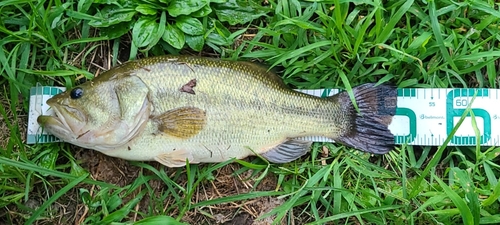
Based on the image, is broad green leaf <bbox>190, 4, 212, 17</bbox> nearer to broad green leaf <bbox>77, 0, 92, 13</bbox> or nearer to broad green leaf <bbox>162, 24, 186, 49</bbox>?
broad green leaf <bbox>162, 24, 186, 49</bbox>

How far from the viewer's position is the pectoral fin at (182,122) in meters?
3.57

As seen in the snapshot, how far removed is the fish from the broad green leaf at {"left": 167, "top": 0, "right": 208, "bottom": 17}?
14.2 inches

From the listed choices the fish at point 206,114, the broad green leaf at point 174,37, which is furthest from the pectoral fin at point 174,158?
the broad green leaf at point 174,37

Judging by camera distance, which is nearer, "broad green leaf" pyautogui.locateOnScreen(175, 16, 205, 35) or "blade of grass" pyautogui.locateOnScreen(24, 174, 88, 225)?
"blade of grass" pyautogui.locateOnScreen(24, 174, 88, 225)

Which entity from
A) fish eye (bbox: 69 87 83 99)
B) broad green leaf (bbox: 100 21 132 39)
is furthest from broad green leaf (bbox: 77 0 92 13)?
fish eye (bbox: 69 87 83 99)

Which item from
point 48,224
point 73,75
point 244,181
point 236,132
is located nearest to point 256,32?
point 236,132

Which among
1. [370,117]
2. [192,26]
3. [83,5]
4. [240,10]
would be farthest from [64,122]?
[370,117]

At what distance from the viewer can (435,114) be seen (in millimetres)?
3943

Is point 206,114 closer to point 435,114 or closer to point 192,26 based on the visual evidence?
point 192,26

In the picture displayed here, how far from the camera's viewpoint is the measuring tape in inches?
153

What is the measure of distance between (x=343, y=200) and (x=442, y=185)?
74 cm

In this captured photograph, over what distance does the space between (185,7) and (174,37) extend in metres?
0.24

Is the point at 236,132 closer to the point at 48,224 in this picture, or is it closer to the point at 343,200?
the point at 343,200

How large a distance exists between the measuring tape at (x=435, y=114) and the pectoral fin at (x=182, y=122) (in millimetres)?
914
